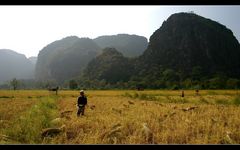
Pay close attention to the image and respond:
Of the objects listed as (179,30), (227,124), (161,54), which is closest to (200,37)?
(179,30)

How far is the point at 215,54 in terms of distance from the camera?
157 m

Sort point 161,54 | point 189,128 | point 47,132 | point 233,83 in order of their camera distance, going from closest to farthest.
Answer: point 47,132 → point 189,128 → point 233,83 → point 161,54

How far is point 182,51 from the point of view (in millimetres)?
151875

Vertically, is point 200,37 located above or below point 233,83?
above

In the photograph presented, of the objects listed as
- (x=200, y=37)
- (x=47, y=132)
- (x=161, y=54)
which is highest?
(x=200, y=37)

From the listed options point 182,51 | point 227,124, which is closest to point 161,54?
point 182,51

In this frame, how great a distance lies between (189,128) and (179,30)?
16226 cm

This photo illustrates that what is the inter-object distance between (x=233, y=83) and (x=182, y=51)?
65271 mm

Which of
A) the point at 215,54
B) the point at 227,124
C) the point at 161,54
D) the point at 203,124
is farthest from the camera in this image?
the point at 215,54

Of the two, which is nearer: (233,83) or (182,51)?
(233,83)
